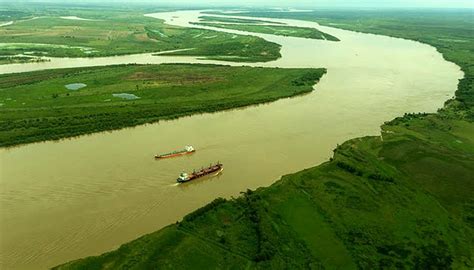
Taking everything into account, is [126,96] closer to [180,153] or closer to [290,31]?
[180,153]

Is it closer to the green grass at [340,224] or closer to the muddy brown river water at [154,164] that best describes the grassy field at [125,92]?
the muddy brown river water at [154,164]

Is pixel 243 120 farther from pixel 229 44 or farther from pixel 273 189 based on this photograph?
pixel 229 44

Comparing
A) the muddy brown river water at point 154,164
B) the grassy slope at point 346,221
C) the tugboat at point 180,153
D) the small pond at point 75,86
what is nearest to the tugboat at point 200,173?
the muddy brown river water at point 154,164

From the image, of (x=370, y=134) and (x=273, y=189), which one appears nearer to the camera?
(x=273, y=189)

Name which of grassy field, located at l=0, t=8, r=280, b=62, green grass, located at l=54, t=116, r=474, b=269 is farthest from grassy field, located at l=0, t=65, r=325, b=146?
green grass, located at l=54, t=116, r=474, b=269

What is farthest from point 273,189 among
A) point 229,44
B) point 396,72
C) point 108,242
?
point 229,44
